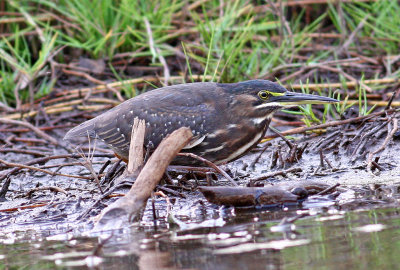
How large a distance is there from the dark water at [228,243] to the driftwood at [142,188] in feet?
0.35

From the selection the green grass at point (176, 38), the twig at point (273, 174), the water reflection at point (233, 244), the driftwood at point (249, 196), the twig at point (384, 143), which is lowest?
the water reflection at point (233, 244)

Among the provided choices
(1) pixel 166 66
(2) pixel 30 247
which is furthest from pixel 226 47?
(2) pixel 30 247

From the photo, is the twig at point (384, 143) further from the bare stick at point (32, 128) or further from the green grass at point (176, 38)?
the bare stick at point (32, 128)

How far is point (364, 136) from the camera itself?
6719 millimetres

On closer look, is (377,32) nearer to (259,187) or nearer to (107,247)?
(259,187)

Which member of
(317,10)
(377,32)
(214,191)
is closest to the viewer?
(214,191)

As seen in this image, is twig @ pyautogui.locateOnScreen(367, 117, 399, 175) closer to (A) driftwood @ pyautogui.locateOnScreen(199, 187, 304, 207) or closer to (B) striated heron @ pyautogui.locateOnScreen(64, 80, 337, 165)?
(B) striated heron @ pyautogui.locateOnScreen(64, 80, 337, 165)

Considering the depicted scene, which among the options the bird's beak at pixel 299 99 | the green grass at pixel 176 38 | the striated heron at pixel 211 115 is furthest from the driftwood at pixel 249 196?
the green grass at pixel 176 38

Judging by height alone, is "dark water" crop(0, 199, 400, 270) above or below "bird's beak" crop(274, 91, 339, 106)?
below

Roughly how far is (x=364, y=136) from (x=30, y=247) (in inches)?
142

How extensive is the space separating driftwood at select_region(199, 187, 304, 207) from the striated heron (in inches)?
37.7

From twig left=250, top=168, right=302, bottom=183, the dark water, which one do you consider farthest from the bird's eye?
the dark water

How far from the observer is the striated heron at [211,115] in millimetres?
6031

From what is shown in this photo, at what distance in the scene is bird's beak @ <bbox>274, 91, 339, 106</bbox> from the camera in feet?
19.5
